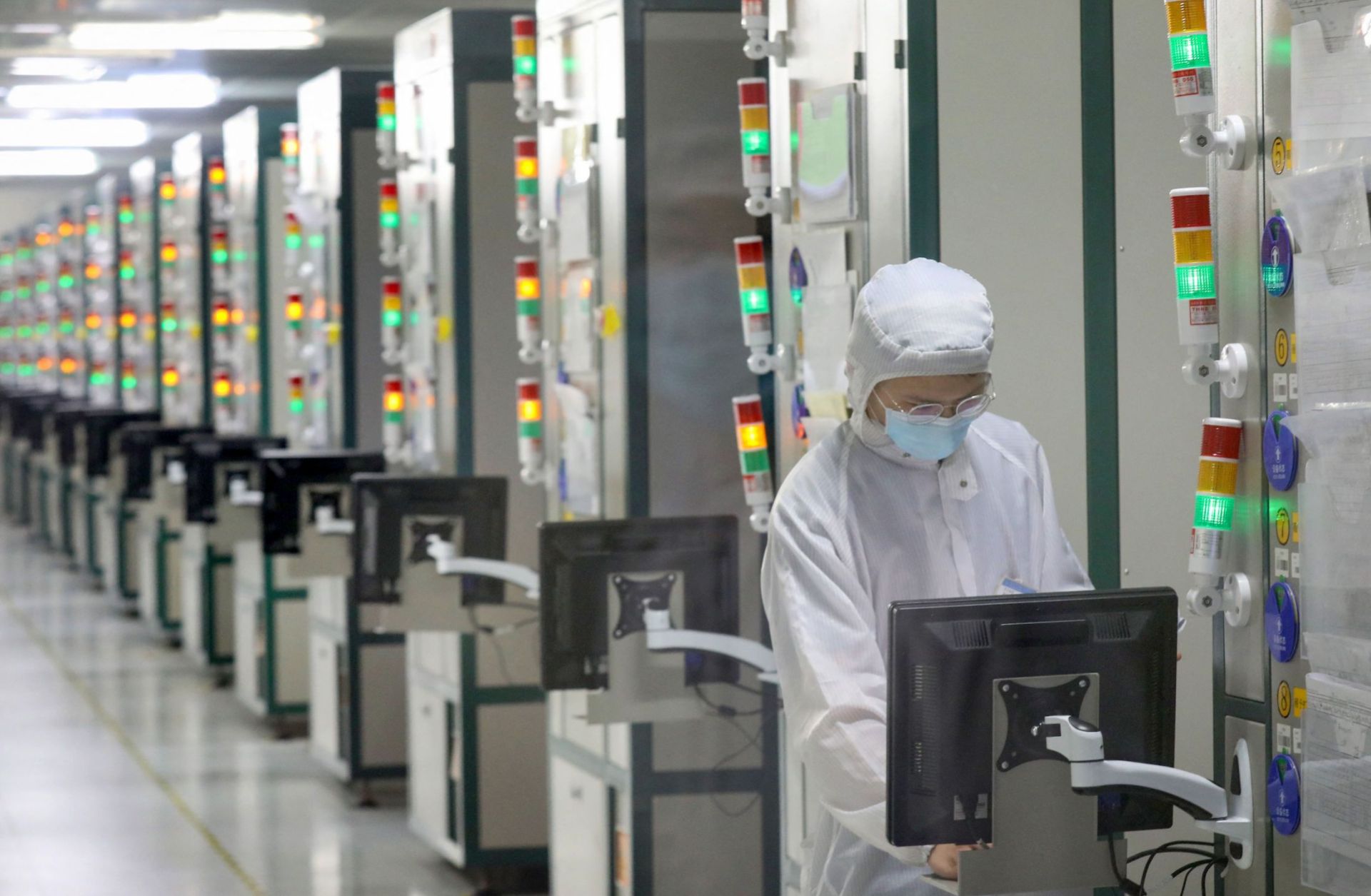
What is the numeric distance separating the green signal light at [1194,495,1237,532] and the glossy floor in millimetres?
3887

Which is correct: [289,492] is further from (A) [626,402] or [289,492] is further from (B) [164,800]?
(A) [626,402]

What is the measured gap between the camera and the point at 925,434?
8.43 feet

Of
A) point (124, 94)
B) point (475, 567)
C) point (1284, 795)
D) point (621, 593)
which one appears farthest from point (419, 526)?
point (124, 94)

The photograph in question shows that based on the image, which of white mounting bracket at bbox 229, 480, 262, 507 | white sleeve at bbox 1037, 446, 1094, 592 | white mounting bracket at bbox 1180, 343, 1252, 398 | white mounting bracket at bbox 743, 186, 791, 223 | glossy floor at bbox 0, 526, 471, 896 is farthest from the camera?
white mounting bracket at bbox 229, 480, 262, 507

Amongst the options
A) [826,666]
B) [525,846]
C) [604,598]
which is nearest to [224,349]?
[525,846]

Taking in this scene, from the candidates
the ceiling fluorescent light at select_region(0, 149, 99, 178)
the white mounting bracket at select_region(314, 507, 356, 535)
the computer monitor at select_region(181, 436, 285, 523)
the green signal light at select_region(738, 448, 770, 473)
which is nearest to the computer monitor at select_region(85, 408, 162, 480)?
the computer monitor at select_region(181, 436, 285, 523)

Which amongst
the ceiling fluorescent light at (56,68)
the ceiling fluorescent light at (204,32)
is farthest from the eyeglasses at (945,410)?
the ceiling fluorescent light at (56,68)

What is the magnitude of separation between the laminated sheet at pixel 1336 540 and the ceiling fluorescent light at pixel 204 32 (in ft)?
24.3

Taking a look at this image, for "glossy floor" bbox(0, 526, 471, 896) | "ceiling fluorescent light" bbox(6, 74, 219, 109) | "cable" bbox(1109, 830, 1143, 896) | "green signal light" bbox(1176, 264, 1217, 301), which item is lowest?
"glossy floor" bbox(0, 526, 471, 896)

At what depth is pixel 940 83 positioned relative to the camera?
10.7ft

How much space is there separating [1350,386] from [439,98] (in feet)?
13.2

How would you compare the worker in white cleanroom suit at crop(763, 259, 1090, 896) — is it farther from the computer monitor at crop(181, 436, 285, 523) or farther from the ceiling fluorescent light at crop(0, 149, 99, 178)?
the ceiling fluorescent light at crop(0, 149, 99, 178)

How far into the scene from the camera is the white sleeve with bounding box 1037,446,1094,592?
2.72 meters

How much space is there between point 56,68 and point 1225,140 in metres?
8.53
